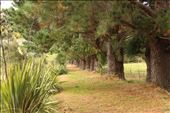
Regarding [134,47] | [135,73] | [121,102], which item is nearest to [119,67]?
[134,47]

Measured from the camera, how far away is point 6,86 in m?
9.75

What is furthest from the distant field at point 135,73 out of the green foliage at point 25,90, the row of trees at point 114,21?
the green foliage at point 25,90

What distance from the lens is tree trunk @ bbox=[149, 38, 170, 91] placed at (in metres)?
18.9

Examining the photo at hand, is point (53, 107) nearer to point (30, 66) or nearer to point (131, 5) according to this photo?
point (30, 66)

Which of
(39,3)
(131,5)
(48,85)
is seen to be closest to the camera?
(48,85)

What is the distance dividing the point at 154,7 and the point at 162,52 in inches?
112

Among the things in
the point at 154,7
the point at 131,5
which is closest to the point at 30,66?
the point at 131,5

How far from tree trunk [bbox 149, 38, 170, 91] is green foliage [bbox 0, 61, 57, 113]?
8.98 m

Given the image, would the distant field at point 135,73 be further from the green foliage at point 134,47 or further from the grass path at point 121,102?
the grass path at point 121,102

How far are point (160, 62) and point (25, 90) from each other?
10.4m

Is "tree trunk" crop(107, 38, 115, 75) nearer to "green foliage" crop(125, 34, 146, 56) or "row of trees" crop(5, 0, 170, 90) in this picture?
"green foliage" crop(125, 34, 146, 56)

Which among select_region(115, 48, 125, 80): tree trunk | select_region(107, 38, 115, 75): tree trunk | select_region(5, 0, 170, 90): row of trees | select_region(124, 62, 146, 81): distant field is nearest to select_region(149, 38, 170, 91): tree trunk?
select_region(5, 0, 170, 90): row of trees

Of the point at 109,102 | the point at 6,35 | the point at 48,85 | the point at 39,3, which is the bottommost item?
the point at 109,102

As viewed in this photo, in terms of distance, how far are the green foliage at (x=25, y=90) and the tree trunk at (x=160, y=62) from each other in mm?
8981
